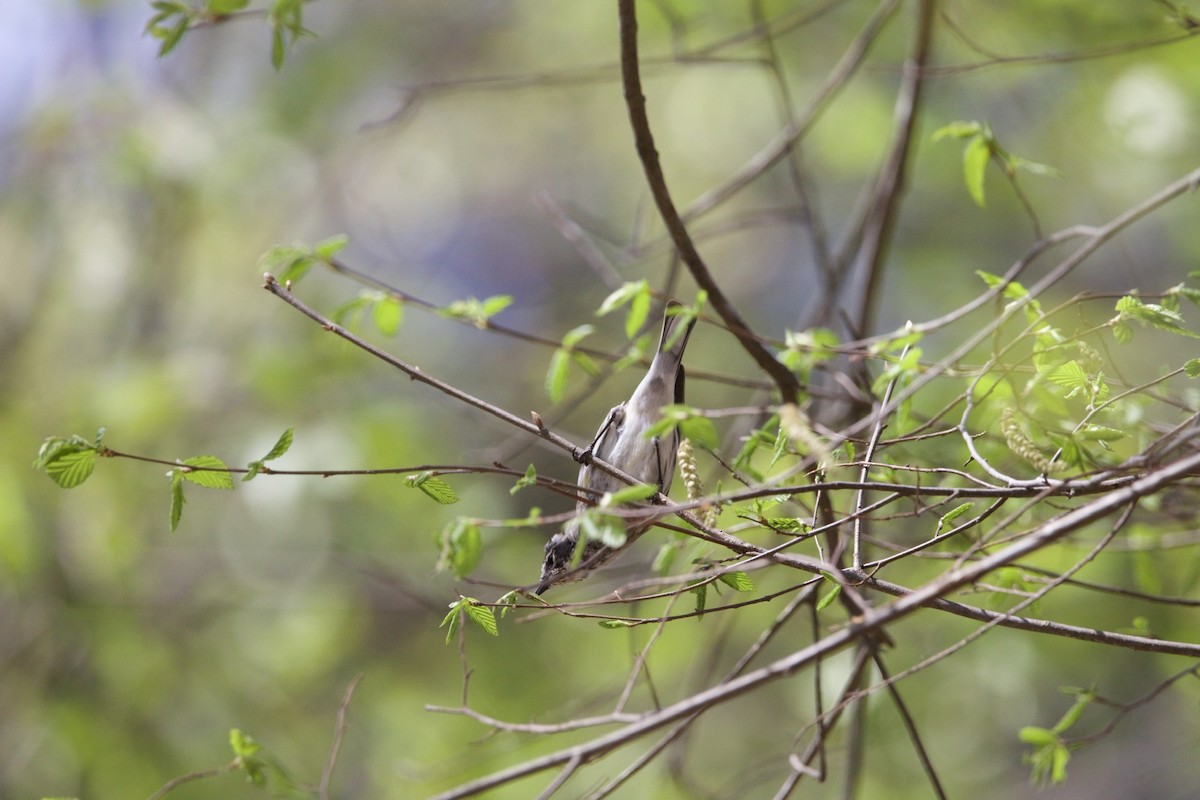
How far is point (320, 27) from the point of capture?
9.08m

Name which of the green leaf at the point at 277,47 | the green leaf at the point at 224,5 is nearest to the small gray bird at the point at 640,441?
the green leaf at the point at 277,47

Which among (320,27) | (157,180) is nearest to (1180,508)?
(157,180)

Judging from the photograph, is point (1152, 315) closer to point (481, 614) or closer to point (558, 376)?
point (558, 376)

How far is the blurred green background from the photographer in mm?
5570

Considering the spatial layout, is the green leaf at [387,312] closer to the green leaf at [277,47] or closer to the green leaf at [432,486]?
the green leaf at [432,486]

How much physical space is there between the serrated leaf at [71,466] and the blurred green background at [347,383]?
2158mm

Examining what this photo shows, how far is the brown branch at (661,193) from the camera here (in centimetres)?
226

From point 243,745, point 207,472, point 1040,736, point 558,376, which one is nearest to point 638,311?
point 558,376

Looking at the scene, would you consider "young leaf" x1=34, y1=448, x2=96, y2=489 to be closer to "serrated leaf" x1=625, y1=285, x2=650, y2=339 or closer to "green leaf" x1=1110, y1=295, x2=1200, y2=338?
"serrated leaf" x1=625, y1=285, x2=650, y2=339

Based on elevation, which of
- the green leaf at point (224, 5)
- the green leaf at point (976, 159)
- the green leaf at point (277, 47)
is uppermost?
the green leaf at point (224, 5)

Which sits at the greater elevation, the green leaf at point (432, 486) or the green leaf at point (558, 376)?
the green leaf at point (558, 376)

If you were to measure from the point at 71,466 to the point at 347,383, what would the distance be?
4734mm

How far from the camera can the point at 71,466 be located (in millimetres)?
1889

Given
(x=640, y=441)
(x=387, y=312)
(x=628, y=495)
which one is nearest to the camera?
(x=628, y=495)
